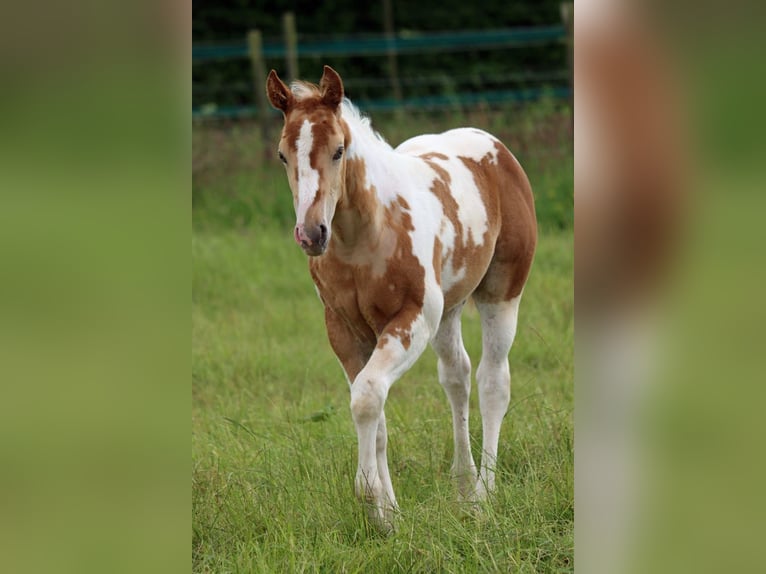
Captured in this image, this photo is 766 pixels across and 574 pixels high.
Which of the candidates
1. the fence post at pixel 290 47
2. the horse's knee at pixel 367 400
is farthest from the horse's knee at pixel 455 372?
the fence post at pixel 290 47

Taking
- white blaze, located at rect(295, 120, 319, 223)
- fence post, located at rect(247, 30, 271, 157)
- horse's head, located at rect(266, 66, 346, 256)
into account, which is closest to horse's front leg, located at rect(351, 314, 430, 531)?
horse's head, located at rect(266, 66, 346, 256)

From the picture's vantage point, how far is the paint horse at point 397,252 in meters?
3.26

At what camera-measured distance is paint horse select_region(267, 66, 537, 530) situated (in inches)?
128

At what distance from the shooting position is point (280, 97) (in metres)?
3.29

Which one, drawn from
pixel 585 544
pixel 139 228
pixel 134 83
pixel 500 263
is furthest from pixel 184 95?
pixel 500 263

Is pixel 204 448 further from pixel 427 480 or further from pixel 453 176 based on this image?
pixel 453 176

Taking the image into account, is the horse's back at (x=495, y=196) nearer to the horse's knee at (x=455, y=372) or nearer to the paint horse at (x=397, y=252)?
the paint horse at (x=397, y=252)

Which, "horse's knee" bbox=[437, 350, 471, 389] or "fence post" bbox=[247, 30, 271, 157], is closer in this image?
"horse's knee" bbox=[437, 350, 471, 389]

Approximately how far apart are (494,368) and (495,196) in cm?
77

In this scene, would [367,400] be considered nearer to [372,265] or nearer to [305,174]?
[372,265]

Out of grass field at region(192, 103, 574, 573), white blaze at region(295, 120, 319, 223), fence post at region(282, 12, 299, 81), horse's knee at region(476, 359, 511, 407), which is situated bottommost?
grass field at region(192, 103, 574, 573)

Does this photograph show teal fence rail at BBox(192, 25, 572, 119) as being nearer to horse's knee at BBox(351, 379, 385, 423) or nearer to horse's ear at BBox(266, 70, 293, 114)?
horse's ear at BBox(266, 70, 293, 114)

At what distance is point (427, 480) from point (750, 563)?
306 centimetres

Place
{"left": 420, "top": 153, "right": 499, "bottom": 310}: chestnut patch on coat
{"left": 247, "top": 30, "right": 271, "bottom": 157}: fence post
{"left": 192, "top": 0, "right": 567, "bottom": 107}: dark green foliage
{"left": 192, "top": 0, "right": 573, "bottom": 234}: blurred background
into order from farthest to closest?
{"left": 192, "top": 0, "right": 567, "bottom": 107}: dark green foliage
{"left": 247, "top": 30, "right": 271, "bottom": 157}: fence post
{"left": 192, "top": 0, "right": 573, "bottom": 234}: blurred background
{"left": 420, "top": 153, "right": 499, "bottom": 310}: chestnut patch on coat
